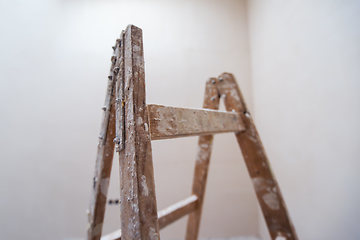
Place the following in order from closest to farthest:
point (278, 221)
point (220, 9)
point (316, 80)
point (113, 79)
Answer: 1. point (113, 79)
2. point (278, 221)
3. point (316, 80)
4. point (220, 9)

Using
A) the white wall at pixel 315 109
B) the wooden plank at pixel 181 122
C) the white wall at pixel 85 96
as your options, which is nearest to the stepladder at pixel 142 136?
the wooden plank at pixel 181 122

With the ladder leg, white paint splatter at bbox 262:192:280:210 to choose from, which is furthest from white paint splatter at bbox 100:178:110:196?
white paint splatter at bbox 262:192:280:210

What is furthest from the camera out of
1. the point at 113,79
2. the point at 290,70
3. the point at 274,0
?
the point at 274,0

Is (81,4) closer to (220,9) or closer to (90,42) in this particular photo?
(90,42)

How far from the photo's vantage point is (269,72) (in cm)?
107

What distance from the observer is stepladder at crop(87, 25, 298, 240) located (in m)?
0.31

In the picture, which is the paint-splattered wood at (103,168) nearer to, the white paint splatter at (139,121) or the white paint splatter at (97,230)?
the white paint splatter at (97,230)

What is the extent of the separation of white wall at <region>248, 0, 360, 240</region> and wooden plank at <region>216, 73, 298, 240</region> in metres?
0.23

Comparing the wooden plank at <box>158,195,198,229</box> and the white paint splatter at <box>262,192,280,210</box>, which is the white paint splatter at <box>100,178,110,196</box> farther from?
the white paint splatter at <box>262,192,280,210</box>

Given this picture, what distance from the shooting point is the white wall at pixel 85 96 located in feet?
3.60

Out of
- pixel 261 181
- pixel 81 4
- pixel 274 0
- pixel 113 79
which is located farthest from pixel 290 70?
pixel 81 4

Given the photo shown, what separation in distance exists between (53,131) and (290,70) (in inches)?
58.3

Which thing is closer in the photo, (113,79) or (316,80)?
(113,79)

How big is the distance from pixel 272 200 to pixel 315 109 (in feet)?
1.38
